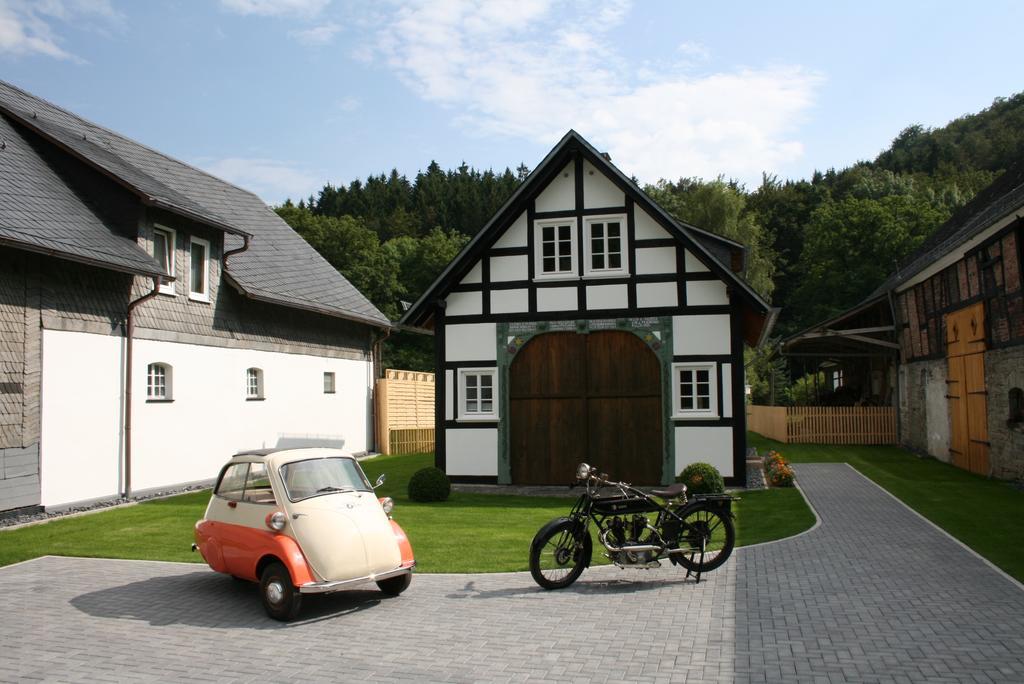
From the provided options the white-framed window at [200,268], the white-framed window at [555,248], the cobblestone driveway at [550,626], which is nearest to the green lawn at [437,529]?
the cobblestone driveway at [550,626]

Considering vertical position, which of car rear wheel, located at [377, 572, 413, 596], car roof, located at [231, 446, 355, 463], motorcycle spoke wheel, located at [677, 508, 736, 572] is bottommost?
car rear wheel, located at [377, 572, 413, 596]

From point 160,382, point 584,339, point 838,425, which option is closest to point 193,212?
point 160,382

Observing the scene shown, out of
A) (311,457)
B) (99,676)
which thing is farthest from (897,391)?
(99,676)

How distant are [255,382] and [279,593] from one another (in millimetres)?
13853

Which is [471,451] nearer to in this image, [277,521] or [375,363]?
[375,363]

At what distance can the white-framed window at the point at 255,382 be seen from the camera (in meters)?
20.8

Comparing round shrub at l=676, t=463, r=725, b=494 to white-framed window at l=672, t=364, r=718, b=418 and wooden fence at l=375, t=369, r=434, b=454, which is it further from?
wooden fence at l=375, t=369, r=434, b=454

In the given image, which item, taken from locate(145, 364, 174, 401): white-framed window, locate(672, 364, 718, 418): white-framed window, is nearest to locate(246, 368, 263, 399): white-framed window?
locate(145, 364, 174, 401): white-framed window

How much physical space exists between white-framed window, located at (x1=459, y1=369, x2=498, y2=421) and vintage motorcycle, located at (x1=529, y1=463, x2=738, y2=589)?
29.2 ft

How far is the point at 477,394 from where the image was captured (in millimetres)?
18625

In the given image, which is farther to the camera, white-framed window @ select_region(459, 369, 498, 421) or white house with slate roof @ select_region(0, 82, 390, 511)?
white-framed window @ select_region(459, 369, 498, 421)

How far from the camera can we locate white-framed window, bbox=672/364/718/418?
683 inches

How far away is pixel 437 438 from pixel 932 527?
1017cm

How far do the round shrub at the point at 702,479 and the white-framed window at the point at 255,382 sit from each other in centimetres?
1096
